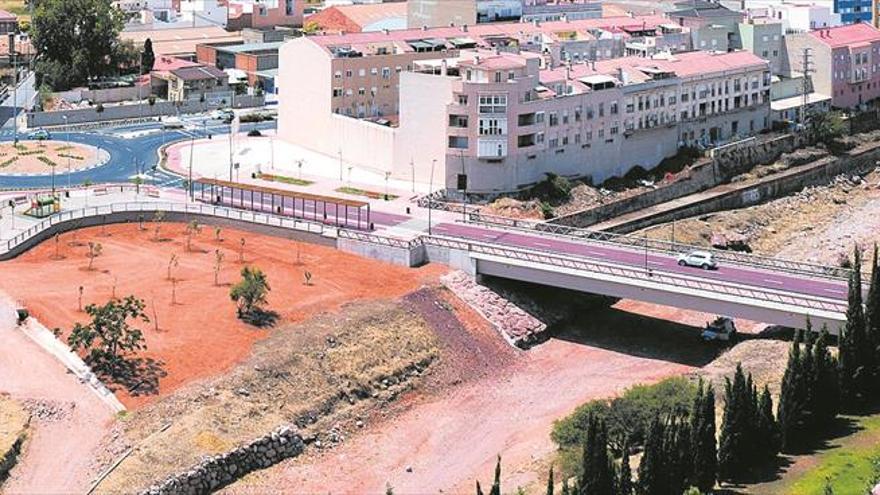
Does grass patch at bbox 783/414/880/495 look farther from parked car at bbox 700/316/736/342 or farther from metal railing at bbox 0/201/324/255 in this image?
metal railing at bbox 0/201/324/255

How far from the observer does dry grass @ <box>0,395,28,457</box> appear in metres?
53.9

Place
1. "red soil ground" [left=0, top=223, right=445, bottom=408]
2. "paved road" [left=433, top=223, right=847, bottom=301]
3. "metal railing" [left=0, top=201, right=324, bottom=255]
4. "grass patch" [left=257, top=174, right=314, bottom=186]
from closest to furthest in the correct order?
"red soil ground" [left=0, top=223, right=445, bottom=408] < "paved road" [left=433, top=223, right=847, bottom=301] < "metal railing" [left=0, top=201, right=324, bottom=255] < "grass patch" [left=257, top=174, right=314, bottom=186]

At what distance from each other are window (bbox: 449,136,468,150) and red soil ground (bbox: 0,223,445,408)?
528 inches

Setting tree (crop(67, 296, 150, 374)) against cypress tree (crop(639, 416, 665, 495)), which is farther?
tree (crop(67, 296, 150, 374))

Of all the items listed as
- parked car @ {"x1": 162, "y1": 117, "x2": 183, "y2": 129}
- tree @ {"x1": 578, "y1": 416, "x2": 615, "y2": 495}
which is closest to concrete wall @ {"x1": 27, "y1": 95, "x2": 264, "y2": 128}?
parked car @ {"x1": 162, "y1": 117, "x2": 183, "y2": 129}

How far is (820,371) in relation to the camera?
56688mm

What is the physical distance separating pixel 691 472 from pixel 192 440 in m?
17.6

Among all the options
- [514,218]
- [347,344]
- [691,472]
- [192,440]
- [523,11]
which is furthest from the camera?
[523,11]

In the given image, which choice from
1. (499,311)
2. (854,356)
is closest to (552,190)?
(499,311)

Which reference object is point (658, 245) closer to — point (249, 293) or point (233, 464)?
point (249, 293)

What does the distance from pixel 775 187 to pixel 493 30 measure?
81.2 ft

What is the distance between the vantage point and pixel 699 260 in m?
71.1

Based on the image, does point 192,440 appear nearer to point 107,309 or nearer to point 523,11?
point 107,309

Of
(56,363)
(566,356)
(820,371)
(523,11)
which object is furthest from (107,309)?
(523,11)
